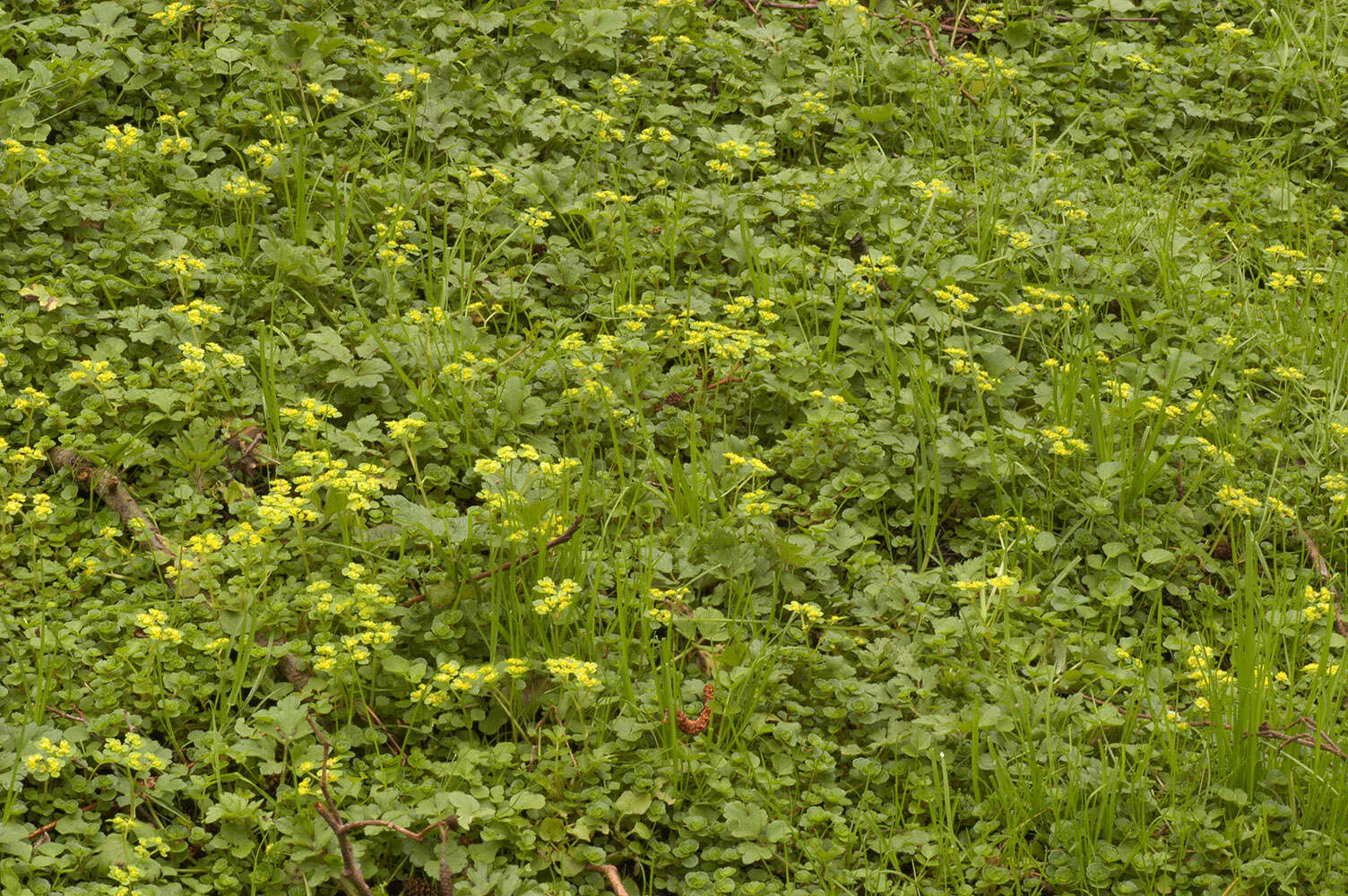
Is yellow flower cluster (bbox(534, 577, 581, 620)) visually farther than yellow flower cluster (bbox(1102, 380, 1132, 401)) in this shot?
No

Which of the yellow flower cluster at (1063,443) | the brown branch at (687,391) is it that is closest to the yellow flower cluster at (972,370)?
the yellow flower cluster at (1063,443)

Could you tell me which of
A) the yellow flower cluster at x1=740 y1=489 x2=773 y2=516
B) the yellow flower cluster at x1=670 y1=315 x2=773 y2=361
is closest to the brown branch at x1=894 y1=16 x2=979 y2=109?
the yellow flower cluster at x1=670 y1=315 x2=773 y2=361

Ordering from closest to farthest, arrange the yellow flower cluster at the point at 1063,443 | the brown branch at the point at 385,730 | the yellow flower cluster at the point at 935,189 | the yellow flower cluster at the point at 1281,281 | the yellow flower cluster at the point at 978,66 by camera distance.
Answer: the brown branch at the point at 385,730
the yellow flower cluster at the point at 1063,443
the yellow flower cluster at the point at 1281,281
the yellow flower cluster at the point at 935,189
the yellow flower cluster at the point at 978,66

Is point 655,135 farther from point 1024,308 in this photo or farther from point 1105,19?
point 1105,19

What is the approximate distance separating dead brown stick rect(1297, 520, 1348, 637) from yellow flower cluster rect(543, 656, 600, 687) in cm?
200

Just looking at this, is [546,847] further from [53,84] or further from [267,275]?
[53,84]

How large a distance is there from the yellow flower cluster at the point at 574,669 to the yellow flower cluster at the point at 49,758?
100cm

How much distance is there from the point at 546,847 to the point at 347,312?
1894 millimetres

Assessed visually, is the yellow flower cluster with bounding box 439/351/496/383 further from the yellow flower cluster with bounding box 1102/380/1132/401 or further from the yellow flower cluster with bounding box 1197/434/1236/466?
the yellow flower cluster with bounding box 1197/434/1236/466

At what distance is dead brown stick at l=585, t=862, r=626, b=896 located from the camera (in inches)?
107

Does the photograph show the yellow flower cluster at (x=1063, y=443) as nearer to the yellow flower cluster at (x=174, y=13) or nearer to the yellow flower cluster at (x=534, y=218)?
the yellow flower cluster at (x=534, y=218)

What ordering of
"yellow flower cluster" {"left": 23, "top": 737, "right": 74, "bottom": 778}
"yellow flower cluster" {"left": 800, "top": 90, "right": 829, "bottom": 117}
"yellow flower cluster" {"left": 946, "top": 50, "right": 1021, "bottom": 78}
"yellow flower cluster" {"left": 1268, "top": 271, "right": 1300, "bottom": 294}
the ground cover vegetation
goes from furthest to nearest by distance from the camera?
"yellow flower cluster" {"left": 946, "top": 50, "right": 1021, "bottom": 78} < "yellow flower cluster" {"left": 800, "top": 90, "right": 829, "bottom": 117} < "yellow flower cluster" {"left": 1268, "top": 271, "right": 1300, "bottom": 294} < the ground cover vegetation < "yellow flower cluster" {"left": 23, "top": 737, "right": 74, "bottom": 778}

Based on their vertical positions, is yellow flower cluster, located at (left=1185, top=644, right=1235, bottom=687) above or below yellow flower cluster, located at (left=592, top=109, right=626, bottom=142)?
below

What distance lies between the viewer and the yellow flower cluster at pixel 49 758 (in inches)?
103
